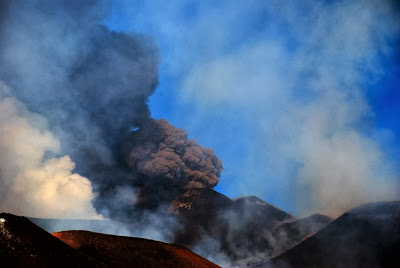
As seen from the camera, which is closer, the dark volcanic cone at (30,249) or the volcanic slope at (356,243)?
the dark volcanic cone at (30,249)

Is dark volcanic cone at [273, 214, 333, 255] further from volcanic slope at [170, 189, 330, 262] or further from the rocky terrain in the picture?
the rocky terrain

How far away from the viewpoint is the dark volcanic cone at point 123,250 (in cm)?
1228

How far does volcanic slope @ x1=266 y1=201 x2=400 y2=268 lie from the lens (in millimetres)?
29956

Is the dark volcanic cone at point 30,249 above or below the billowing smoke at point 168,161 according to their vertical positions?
below

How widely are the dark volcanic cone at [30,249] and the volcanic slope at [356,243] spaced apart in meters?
26.3

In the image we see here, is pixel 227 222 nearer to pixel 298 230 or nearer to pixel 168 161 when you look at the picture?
pixel 298 230

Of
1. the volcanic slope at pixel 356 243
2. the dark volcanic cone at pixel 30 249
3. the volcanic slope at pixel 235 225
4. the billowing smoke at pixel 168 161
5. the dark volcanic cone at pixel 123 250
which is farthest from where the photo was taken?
the billowing smoke at pixel 168 161

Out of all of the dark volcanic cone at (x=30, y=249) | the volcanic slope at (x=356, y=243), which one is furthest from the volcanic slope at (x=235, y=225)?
the dark volcanic cone at (x=30, y=249)

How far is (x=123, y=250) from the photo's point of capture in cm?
1307

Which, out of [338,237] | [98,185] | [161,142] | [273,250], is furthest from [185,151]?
[338,237]

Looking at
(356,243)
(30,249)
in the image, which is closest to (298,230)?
(356,243)

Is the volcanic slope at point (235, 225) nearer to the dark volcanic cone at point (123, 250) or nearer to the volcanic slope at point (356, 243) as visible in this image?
the volcanic slope at point (356, 243)

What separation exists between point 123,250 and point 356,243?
26.8 metres

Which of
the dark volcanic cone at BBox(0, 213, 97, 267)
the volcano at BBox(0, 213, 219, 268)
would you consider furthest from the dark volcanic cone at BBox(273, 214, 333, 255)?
the dark volcanic cone at BBox(0, 213, 97, 267)
